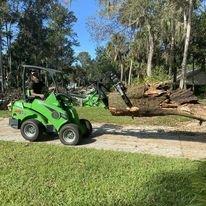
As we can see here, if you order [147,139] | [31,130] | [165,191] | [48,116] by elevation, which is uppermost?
[48,116]

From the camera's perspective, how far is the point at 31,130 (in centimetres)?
1083

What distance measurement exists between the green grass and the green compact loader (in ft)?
3.67

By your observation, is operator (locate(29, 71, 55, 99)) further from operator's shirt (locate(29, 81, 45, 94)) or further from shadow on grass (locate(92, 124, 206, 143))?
shadow on grass (locate(92, 124, 206, 143))

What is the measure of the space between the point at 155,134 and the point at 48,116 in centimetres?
315

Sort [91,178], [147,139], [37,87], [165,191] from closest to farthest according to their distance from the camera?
1. [165,191]
2. [91,178]
3. [147,139]
4. [37,87]

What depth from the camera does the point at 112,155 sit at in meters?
8.88

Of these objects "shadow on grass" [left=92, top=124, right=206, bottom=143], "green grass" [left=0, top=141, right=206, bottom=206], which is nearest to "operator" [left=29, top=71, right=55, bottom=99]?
"shadow on grass" [left=92, top=124, right=206, bottom=143]

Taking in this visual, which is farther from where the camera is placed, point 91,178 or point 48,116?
point 48,116

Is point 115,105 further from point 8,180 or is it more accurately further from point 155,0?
point 155,0

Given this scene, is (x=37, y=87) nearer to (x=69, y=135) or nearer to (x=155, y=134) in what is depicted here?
(x=69, y=135)

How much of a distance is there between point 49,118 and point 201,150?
3739 millimetres

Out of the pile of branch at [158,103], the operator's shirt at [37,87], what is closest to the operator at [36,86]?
the operator's shirt at [37,87]

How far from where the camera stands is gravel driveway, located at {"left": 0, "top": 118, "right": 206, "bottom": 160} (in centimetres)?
990

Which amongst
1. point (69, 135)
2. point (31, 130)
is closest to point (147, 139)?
point (69, 135)
